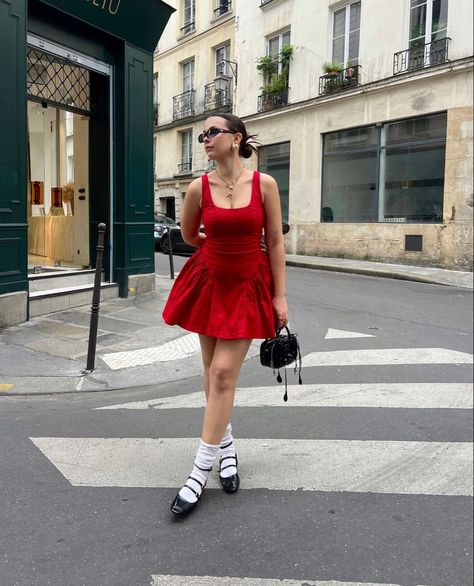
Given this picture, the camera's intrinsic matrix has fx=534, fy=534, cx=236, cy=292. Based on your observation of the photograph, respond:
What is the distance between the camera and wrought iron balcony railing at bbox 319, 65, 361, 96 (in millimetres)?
16531

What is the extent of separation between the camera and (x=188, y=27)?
1112 cm

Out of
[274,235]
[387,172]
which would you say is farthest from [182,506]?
[387,172]

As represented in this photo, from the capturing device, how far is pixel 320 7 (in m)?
17.3

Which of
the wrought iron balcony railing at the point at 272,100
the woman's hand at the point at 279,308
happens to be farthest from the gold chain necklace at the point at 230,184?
the wrought iron balcony railing at the point at 272,100

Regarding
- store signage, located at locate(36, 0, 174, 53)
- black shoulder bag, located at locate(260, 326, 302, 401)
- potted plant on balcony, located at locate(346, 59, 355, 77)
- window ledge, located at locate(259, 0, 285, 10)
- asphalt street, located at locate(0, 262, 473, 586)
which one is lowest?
asphalt street, located at locate(0, 262, 473, 586)

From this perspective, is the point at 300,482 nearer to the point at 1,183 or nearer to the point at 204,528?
the point at 204,528

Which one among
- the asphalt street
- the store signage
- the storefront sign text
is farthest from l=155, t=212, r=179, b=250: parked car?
the asphalt street

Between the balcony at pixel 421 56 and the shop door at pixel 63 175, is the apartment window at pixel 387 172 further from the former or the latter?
the shop door at pixel 63 175

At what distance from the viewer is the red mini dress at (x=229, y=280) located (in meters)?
2.67

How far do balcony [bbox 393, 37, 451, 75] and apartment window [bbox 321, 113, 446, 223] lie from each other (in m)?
1.41

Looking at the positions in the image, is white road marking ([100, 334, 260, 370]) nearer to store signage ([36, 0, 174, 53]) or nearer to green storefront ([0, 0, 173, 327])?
green storefront ([0, 0, 173, 327])

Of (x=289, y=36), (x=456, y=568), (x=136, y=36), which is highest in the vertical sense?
(x=289, y=36)

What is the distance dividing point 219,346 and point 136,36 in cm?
756

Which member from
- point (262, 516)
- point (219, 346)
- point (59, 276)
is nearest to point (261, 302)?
point (219, 346)
